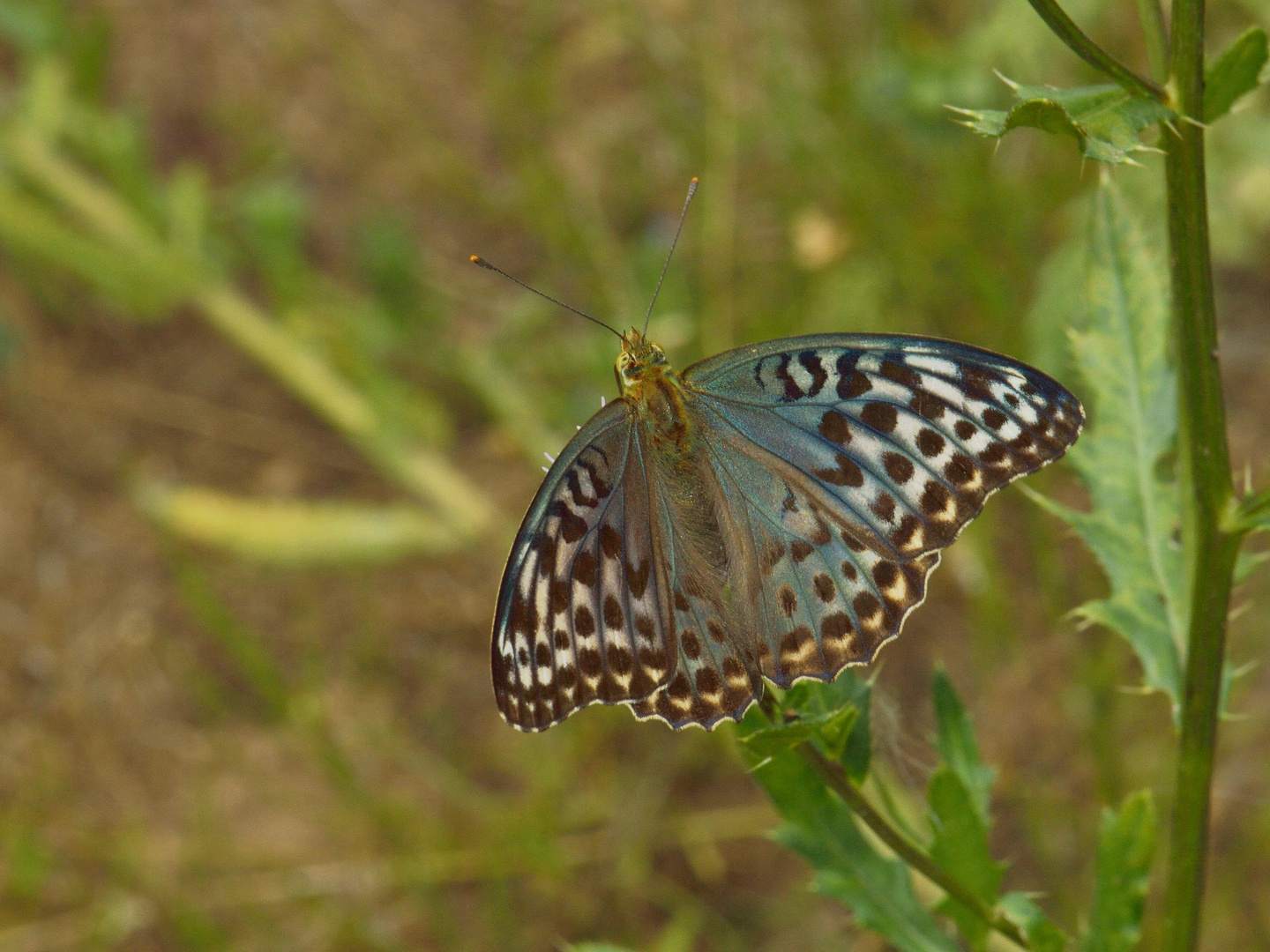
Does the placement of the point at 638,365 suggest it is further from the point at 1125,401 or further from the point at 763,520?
the point at 1125,401

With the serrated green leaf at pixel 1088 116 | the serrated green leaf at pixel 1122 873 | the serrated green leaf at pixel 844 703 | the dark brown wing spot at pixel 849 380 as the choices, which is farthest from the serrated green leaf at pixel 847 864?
the serrated green leaf at pixel 1088 116

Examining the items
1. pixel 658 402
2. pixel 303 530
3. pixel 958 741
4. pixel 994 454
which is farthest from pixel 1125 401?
pixel 303 530

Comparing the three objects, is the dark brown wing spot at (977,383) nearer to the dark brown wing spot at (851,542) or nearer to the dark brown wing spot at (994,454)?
the dark brown wing spot at (994,454)

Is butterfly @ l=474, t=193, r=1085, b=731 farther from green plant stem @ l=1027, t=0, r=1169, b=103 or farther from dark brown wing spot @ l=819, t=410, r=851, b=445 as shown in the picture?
green plant stem @ l=1027, t=0, r=1169, b=103

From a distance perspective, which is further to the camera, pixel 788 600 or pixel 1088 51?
pixel 788 600

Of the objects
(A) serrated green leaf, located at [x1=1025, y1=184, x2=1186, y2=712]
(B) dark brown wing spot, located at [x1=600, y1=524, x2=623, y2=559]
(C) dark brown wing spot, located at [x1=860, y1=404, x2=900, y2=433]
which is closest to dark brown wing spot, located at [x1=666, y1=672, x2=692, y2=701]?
(B) dark brown wing spot, located at [x1=600, y1=524, x2=623, y2=559]

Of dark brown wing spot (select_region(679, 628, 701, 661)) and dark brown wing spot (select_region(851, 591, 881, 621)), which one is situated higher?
dark brown wing spot (select_region(679, 628, 701, 661))

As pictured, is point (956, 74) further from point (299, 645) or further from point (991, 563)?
point (299, 645)
